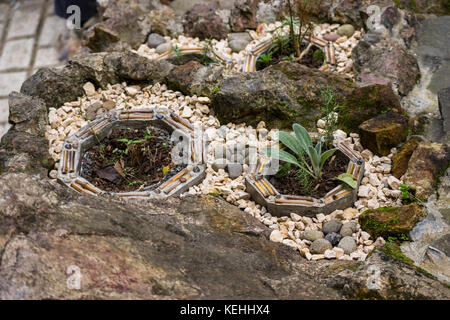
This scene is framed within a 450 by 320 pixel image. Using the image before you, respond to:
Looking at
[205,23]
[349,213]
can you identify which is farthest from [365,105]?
[205,23]

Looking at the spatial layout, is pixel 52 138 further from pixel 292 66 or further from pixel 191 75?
pixel 292 66

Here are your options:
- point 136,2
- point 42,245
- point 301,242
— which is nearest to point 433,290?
point 301,242

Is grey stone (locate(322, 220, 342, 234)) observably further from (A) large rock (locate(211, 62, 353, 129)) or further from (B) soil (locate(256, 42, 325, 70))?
(B) soil (locate(256, 42, 325, 70))

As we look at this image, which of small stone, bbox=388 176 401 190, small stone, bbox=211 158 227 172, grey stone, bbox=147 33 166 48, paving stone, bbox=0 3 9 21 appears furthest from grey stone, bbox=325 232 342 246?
paving stone, bbox=0 3 9 21

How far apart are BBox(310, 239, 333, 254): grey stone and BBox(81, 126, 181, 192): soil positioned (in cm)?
113

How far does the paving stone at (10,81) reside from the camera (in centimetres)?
536

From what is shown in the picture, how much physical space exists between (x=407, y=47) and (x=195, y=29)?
2.00 metres

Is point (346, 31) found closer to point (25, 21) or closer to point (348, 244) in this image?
point (348, 244)

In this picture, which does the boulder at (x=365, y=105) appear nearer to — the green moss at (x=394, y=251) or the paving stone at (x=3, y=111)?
the green moss at (x=394, y=251)

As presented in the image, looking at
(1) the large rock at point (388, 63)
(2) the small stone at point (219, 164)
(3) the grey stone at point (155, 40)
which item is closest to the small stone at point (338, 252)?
(2) the small stone at point (219, 164)

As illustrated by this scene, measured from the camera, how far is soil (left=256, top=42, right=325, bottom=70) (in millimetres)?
4270

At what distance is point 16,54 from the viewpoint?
5.75 meters

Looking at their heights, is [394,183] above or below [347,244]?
above

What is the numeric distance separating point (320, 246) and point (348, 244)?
17 cm
